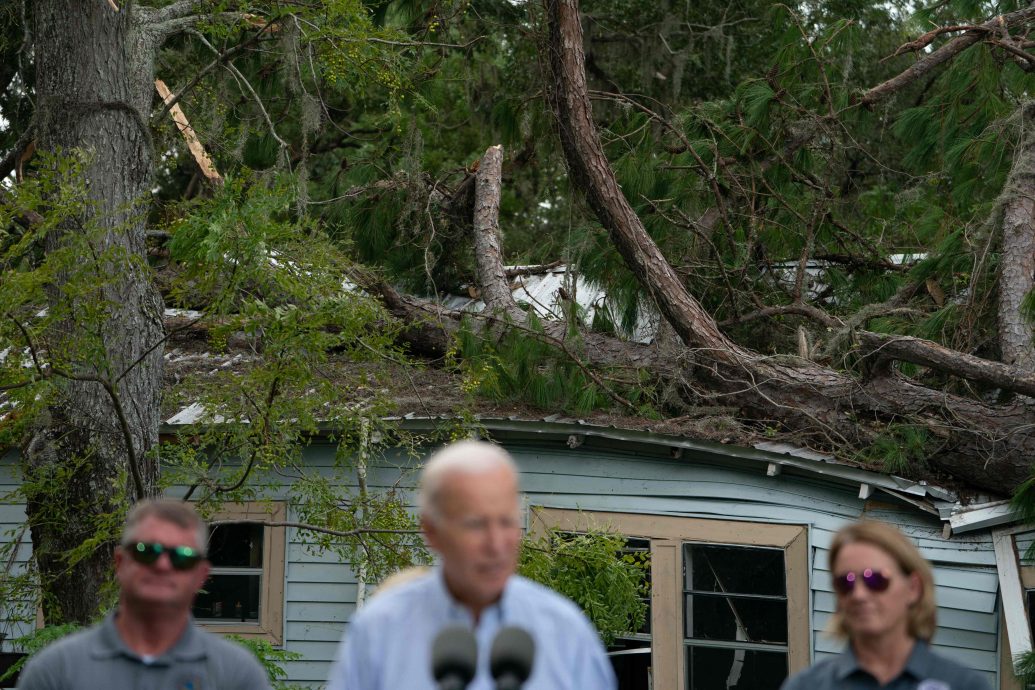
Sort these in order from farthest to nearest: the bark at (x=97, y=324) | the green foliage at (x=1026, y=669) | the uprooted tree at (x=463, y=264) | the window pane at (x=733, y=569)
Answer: the window pane at (x=733, y=569) < the bark at (x=97, y=324) < the uprooted tree at (x=463, y=264) < the green foliage at (x=1026, y=669)

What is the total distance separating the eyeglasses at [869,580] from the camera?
2693 mm

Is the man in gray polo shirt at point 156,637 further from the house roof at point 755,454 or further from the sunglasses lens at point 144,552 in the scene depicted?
the house roof at point 755,454

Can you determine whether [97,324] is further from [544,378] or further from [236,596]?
[544,378]

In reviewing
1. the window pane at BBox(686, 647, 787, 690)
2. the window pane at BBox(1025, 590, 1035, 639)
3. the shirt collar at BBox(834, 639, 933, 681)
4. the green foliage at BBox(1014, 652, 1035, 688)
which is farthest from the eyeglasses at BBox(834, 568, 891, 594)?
the window pane at BBox(686, 647, 787, 690)

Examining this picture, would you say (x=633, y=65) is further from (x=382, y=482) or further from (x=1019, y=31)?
(x=382, y=482)

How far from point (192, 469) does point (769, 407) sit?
394 centimetres

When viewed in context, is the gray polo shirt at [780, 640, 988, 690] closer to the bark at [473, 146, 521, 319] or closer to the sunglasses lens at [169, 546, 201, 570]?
the sunglasses lens at [169, 546, 201, 570]

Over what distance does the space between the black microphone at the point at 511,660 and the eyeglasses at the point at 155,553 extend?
95 centimetres

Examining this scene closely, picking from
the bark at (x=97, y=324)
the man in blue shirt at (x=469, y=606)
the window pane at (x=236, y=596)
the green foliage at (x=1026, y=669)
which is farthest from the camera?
the window pane at (x=236, y=596)

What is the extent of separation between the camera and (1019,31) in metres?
9.95

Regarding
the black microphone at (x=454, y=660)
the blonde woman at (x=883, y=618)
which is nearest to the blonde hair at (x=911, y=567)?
the blonde woman at (x=883, y=618)

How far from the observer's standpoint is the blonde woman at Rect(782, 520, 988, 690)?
268cm

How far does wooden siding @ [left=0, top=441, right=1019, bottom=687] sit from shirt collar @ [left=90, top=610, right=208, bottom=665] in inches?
185

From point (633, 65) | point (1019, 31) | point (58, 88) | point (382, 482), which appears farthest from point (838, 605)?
point (633, 65)
